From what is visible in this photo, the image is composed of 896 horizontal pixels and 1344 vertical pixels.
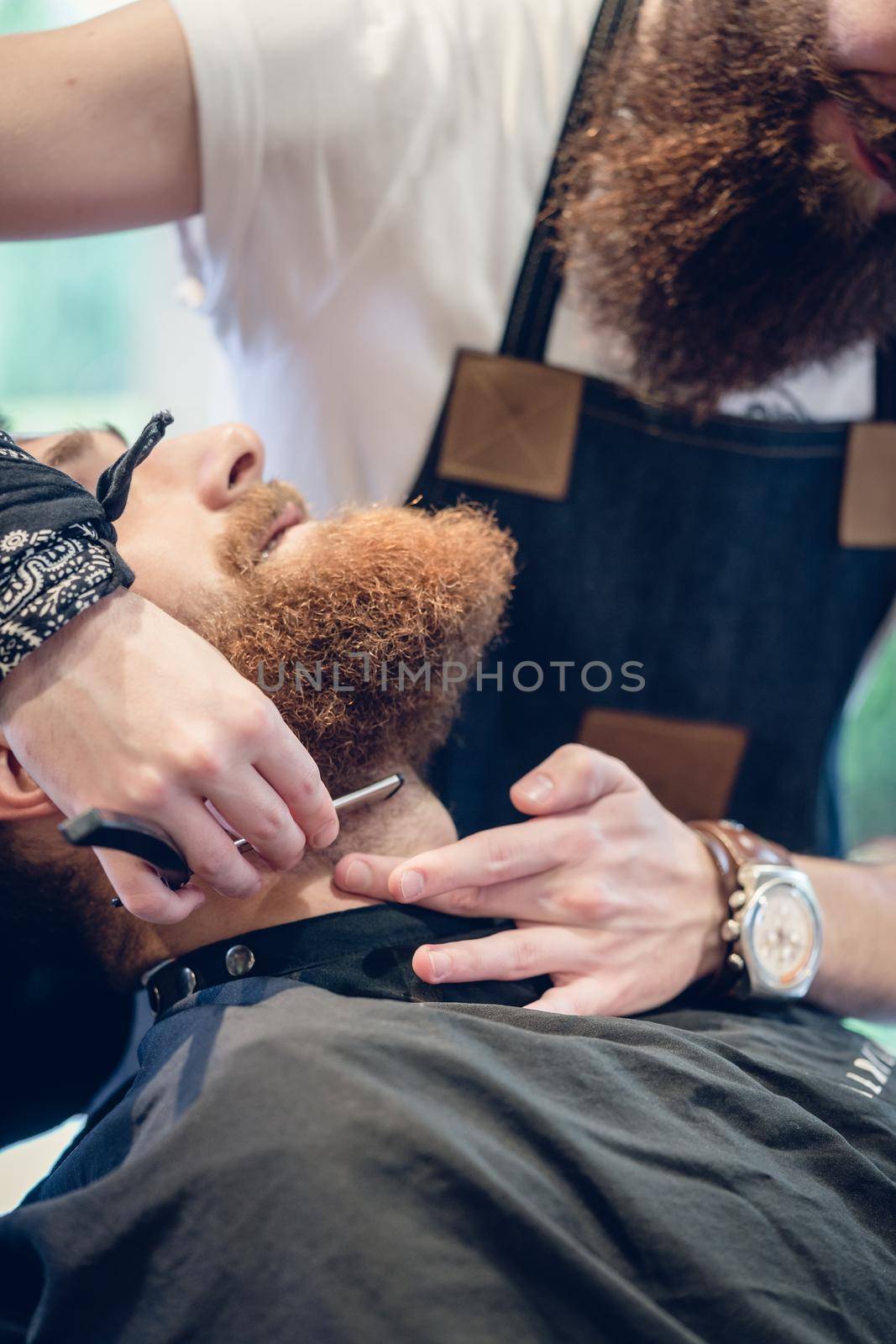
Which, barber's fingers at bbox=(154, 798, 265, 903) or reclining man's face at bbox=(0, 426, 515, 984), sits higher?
reclining man's face at bbox=(0, 426, 515, 984)

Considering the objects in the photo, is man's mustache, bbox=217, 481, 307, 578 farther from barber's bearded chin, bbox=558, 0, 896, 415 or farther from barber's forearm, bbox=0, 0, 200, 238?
barber's bearded chin, bbox=558, 0, 896, 415

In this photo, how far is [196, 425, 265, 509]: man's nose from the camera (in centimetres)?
109

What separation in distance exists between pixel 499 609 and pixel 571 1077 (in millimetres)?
530

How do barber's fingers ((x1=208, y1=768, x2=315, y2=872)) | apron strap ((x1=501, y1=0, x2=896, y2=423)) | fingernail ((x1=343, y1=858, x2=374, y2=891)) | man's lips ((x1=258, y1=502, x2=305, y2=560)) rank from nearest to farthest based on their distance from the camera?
barber's fingers ((x1=208, y1=768, x2=315, y2=872)), fingernail ((x1=343, y1=858, x2=374, y2=891)), man's lips ((x1=258, y1=502, x2=305, y2=560)), apron strap ((x1=501, y1=0, x2=896, y2=423))

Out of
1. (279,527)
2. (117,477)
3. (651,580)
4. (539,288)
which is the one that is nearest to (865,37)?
(539,288)

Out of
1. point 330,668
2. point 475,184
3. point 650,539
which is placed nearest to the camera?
point 330,668

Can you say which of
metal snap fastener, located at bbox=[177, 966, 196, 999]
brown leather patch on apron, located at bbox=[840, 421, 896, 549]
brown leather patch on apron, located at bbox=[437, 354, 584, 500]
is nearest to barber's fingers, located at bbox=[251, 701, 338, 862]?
metal snap fastener, located at bbox=[177, 966, 196, 999]

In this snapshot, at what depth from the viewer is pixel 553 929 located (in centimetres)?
104

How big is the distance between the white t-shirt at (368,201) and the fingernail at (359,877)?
61 centimetres

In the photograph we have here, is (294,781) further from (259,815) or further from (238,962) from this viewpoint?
(238,962)

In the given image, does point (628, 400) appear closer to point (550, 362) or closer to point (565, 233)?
A: point (550, 362)

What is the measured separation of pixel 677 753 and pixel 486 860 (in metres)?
0.63

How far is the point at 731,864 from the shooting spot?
47.1 inches

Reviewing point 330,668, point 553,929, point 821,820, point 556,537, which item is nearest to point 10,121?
point 330,668
